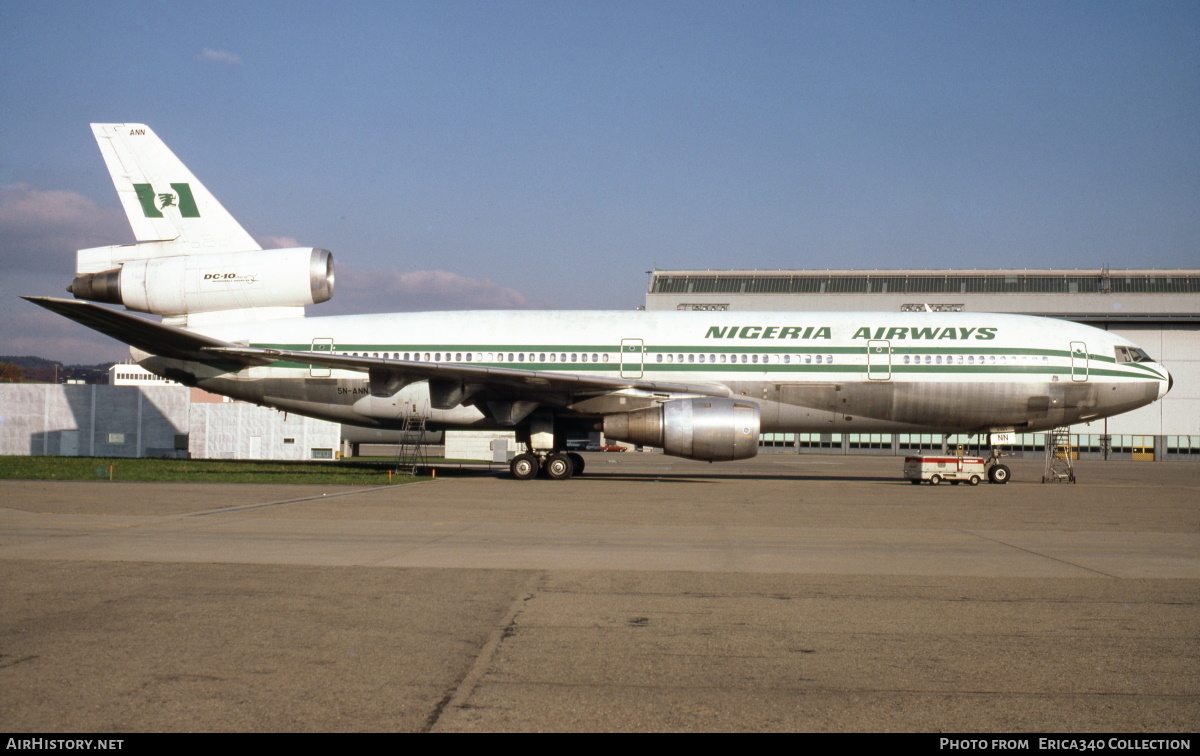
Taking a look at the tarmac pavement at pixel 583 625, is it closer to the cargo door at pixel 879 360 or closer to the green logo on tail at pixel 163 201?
the cargo door at pixel 879 360

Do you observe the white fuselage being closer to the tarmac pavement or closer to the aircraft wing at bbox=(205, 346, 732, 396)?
the aircraft wing at bbox=(205, 346, 732, 396)

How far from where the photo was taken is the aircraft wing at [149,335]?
1856 cm

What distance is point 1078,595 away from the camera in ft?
24.1

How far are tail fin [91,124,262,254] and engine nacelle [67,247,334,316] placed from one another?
2.07 ft

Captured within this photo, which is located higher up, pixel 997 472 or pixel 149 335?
pixel 149 335

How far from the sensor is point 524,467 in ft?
71.9

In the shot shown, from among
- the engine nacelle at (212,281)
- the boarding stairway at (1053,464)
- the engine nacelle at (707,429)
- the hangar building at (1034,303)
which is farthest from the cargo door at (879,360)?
the hangar building at (1034,303)

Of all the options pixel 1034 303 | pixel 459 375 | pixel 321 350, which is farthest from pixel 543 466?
pixel 1034 303

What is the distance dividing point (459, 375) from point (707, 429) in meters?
5.94

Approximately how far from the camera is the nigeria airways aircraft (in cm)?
2175

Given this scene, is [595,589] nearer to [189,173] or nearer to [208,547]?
[208,547]

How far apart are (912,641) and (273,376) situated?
20.0 metres

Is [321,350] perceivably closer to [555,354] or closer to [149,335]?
[149,335]

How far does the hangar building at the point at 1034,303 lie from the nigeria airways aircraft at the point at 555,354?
28745mm
